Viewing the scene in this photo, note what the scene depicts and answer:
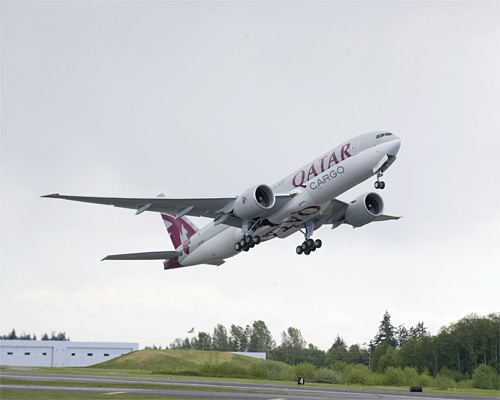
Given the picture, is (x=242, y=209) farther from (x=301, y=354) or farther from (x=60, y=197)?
(x=301, y=354)

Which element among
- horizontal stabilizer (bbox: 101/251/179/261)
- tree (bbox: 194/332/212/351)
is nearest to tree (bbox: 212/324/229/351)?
tree (bbox: 194/332/212/351)

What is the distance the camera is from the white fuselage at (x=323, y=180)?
1303 inches

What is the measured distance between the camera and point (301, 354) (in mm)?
93312

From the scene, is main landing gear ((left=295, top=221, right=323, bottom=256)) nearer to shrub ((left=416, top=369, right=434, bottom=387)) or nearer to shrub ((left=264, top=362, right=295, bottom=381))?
shrub ((left=264, top=362, right=295, bottom=381))

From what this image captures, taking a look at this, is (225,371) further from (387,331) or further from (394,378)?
(387,331)

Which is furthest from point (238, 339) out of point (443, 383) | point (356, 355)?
point (443, 383)

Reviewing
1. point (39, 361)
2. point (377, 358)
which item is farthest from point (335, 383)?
point (39, 361)

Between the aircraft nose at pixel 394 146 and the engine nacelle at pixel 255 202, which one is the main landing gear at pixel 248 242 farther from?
the aircraft nose at pixel 394 146

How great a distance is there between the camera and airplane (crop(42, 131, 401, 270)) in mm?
33531

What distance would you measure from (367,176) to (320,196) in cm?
321

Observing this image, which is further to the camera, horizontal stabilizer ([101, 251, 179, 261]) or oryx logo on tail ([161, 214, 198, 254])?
oryx logo on tail ([161, 214, 198, 254])

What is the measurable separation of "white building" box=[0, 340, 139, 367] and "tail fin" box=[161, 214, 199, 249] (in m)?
56.9

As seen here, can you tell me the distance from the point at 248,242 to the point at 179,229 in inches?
503

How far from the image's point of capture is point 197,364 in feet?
260
